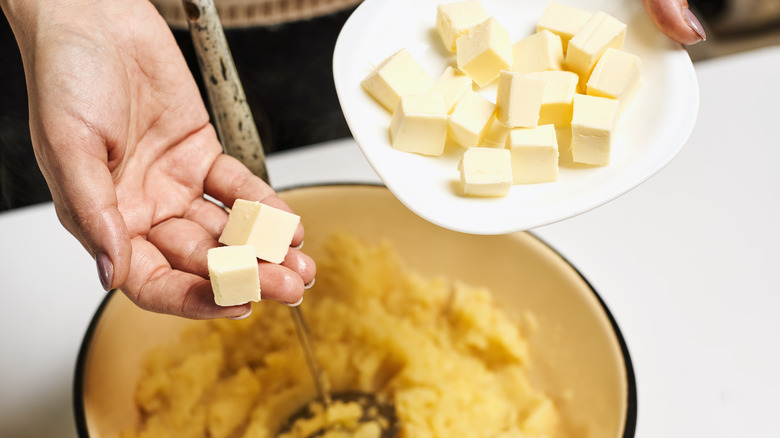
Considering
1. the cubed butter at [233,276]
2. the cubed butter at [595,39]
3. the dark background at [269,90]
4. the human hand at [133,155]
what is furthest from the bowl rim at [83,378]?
the dark background at [269,90]

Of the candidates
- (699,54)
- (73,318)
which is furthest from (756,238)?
(699,54)

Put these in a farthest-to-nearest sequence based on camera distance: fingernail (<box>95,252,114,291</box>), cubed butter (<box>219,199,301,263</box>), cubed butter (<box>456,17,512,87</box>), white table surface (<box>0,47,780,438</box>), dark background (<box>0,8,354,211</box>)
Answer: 1. dark background (<box>0,8,354,211</box>)
2. white table surface (<box>0,47,780,438</box>)
3. cubed butter (<box>456,17,512,87</box>)
4. cubed butter (<box>219,199,301,263</box>)
5. fingernail (<box>95,252,114,291</box>)

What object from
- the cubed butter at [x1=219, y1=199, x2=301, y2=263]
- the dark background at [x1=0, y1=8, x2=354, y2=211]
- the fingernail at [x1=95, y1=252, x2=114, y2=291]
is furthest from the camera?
the dark background at [x1=0, y1=8, x2=354, y2=211]

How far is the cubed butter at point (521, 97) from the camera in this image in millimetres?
896

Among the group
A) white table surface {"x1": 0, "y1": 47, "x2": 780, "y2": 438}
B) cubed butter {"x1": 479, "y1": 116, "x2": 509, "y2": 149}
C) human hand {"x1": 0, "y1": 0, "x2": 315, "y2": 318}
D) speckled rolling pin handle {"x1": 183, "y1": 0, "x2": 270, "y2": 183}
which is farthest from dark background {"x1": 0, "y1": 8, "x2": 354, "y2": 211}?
cubed butter {"x1": 479, "y1": 116, "x2": 509, "y2": 149}

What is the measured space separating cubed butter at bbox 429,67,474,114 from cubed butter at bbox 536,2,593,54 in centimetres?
17

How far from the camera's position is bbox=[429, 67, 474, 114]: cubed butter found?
972 mm

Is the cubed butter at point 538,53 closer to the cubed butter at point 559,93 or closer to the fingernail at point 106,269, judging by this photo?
the cubed butter at point 559,93

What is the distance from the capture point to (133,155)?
101 centimetres

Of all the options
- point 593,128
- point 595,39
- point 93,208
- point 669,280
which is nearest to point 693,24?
point 595,39

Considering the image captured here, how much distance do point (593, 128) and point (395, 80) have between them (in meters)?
0.29

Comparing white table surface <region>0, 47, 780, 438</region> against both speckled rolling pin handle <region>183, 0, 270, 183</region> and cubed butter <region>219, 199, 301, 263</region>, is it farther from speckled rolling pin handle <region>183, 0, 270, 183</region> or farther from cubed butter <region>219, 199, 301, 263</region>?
cubed butter <region>219, 199, 301, 263</region>

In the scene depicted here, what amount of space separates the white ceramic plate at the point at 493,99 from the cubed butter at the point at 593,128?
0.07 feet

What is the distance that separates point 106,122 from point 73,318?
19.4 inches
